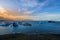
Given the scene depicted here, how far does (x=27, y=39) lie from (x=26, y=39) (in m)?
0.13

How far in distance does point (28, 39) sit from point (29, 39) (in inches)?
6.3

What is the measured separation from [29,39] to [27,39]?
26 centimetres

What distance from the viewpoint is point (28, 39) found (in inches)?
555

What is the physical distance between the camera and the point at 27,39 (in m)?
14.0

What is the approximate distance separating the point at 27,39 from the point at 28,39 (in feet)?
0.49

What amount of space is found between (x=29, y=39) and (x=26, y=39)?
384 millimetres

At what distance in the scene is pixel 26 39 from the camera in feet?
46.0

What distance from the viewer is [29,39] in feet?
46.0
